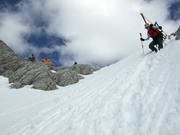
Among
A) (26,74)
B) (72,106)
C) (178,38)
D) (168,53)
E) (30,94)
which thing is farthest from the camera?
(26,74)

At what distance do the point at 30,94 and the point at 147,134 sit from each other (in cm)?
1879

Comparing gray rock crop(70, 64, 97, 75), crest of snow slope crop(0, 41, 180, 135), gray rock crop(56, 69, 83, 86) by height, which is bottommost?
crest of snow slope crop(0, 41, 180, 135)

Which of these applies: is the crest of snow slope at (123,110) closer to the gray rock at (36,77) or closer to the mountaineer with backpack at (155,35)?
the mountaineer with backpack at (155,35)

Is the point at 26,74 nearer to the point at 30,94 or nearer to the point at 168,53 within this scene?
the point at 30,94

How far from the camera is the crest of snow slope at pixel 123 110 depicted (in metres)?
12.0

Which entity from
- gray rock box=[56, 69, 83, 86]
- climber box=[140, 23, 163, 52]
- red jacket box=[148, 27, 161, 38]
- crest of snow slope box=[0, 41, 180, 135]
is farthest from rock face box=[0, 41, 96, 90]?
red jacket box=[148, 27, 161, 38]

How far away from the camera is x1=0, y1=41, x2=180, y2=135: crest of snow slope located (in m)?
12.0

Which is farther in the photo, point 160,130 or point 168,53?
point 168,53

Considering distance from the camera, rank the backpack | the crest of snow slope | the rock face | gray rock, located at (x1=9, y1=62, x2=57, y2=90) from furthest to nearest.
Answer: the rock face
gray rock, located at (x1=9, y1=62, x2=57, y2=90)
the backpack
the crest of snow slope

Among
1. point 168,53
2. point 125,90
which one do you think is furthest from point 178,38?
point 125,90

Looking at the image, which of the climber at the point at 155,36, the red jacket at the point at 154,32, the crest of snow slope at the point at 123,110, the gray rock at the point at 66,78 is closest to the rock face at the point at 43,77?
the gray rock at the point at 66,78

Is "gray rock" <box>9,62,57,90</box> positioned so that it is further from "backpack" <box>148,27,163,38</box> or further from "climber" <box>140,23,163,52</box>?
"backpack" <box>148,27,163,38</box>

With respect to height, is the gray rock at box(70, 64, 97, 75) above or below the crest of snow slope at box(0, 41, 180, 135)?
above

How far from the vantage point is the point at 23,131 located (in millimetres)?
15570
